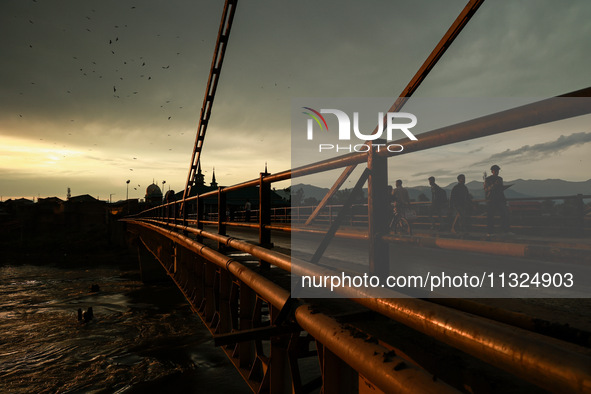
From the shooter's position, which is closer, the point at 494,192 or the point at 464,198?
the point at 494,192

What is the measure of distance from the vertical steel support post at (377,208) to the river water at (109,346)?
12487 mm

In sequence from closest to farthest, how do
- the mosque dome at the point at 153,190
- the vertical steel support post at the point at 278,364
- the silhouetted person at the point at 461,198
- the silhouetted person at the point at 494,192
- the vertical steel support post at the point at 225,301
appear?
1. the vertical steel support post at the point at 278,364
2. the vertical steel support post at the point at 225,301
3. the silhouetted person at the point at 494,192
4. the silhouetted person at the point at 461,198
5. the mosque dome at the point at 153,190

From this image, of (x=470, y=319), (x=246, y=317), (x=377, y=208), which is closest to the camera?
(x=470, y=319)

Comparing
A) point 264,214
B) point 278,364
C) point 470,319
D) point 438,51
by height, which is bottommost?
point 278,364

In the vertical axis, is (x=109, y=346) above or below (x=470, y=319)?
below

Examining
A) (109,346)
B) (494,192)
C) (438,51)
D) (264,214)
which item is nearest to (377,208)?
(264,214)

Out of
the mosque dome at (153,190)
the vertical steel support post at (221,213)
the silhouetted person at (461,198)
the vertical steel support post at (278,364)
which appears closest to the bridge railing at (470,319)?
the vertical steel support post at (278,364)

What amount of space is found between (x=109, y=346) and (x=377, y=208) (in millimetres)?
19146

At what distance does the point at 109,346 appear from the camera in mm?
17047

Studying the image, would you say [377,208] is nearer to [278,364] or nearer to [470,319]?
[470,319]

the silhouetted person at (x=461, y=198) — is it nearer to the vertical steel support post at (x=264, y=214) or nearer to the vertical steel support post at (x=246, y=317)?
the vertical steel support post at (x=264, y=214)

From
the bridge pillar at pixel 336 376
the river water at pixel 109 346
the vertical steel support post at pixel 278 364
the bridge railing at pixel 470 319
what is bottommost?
the river water at pixel 109 346

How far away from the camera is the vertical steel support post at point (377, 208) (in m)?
2.22

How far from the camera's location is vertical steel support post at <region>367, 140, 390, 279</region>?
87.5 inches
